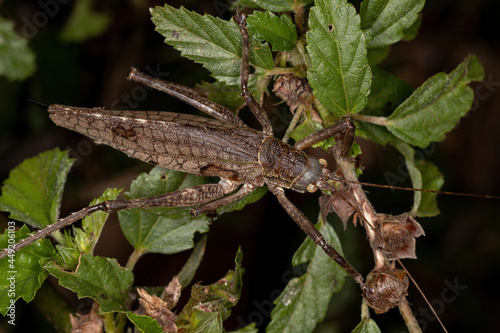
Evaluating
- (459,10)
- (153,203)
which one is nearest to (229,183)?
(153,203)

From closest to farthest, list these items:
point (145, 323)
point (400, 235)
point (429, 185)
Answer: point (145, 323)
point (400, 235)
point (429, 185)

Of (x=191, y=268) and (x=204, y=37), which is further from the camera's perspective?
(x=191, y=268)

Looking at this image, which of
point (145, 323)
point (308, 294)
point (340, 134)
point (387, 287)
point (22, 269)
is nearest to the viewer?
point (145, 323)

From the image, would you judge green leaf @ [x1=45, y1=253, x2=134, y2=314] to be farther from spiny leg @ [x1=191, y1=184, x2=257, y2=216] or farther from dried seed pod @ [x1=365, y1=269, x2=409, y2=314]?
dried seed pod @ [x1=365, y1=269, x2=409, y2=314]

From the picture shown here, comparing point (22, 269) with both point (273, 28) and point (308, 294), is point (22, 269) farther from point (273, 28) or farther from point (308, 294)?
point (273, 28)

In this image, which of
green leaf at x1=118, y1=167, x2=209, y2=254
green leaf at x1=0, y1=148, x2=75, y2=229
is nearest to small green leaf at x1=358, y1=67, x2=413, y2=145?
green leaf at x1=118, y1=167, x2=209, y2=254

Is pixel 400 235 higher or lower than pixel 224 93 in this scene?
lower

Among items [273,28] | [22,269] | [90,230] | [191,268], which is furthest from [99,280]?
[273,28]

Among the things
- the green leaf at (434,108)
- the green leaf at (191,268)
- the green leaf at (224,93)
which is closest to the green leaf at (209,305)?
the green leaf at (191,268)
